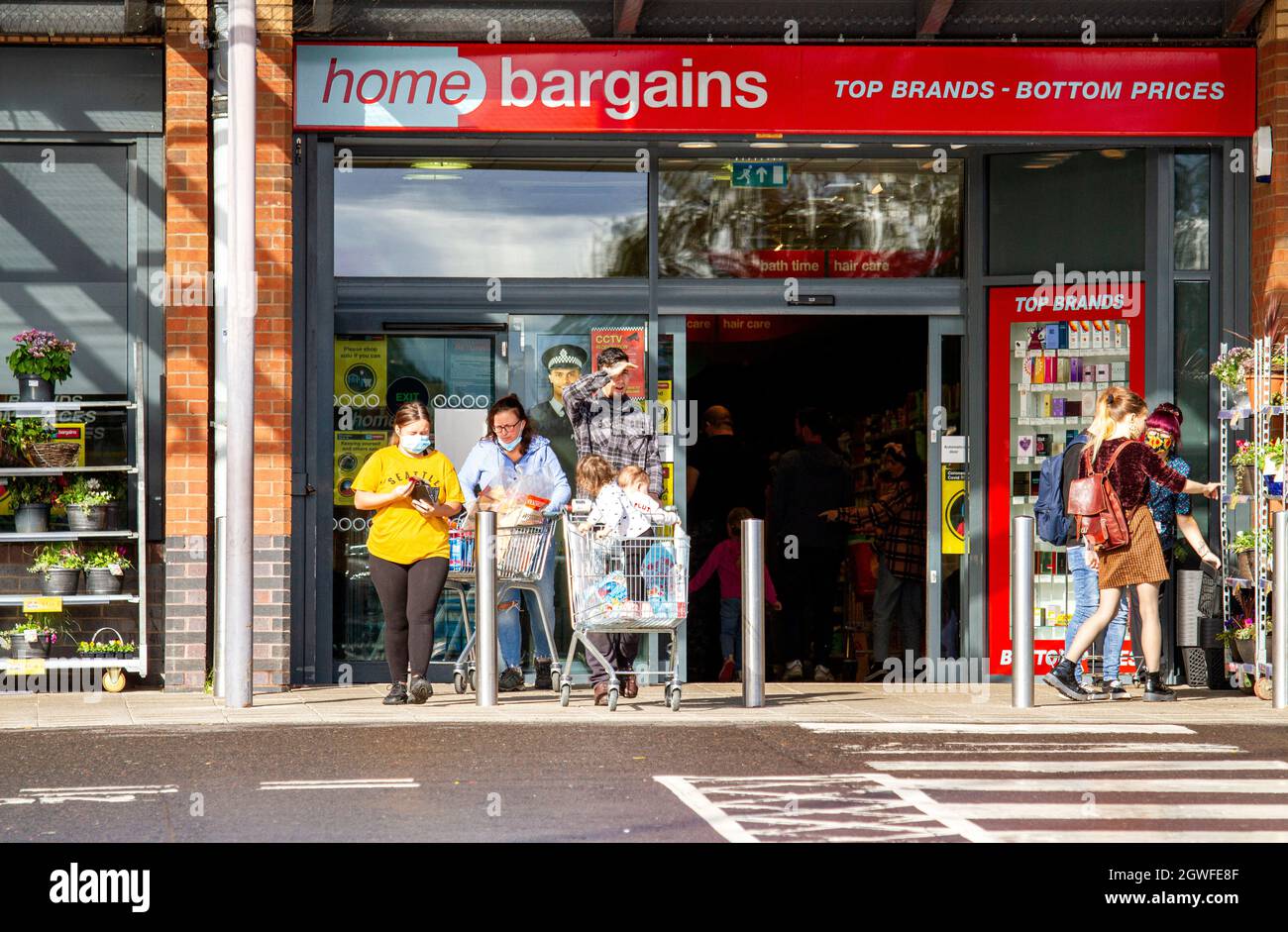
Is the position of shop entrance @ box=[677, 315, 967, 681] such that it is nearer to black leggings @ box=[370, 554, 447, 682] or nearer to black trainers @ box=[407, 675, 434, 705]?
black leggings @ box=[370, 554, 447, 682]

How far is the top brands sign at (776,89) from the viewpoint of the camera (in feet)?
40.3

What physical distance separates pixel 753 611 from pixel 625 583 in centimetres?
78

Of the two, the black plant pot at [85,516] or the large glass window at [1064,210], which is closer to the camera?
the black plant pot at [85,516]

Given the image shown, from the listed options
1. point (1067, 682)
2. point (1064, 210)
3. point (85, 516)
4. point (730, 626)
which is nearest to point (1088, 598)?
point (1067, 682)

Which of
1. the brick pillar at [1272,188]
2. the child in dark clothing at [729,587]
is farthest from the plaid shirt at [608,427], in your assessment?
the brick pillar at [1272,188]

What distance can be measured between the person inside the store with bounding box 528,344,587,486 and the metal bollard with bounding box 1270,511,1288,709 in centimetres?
470

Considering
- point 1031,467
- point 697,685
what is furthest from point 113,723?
point 1031,467

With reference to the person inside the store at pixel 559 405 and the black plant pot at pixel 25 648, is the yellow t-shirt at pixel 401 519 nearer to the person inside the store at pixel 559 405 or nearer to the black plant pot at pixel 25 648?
the person inside the store at pixel 559 405

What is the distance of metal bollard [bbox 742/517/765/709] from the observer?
1057 cm

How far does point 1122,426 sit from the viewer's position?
11.2m

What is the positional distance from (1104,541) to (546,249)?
4334mm

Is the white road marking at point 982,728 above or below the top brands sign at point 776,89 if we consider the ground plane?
below

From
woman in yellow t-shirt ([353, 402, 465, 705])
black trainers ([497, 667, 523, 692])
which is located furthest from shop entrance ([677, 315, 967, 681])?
woman in yellow t-shirt ([353, 402, 465, 705])

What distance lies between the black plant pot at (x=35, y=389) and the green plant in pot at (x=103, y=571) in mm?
1075
